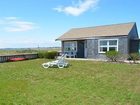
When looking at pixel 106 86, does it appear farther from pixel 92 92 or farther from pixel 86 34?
pixel 86 34

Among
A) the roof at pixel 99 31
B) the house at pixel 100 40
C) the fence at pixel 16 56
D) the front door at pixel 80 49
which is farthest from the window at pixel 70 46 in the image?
the fence at pixel 16 56

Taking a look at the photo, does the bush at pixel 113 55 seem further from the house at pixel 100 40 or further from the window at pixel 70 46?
the window at pixel 70 46

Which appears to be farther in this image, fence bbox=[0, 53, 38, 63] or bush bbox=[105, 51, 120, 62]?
fence bbox=[0, 53, 38, 63]

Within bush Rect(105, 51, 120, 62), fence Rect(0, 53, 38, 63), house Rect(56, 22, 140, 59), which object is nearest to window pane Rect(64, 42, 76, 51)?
house Rect(56, 22, 140, 59)

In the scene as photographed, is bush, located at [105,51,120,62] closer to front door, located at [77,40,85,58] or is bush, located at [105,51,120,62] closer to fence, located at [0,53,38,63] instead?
front door, located at [77,40,85,58]

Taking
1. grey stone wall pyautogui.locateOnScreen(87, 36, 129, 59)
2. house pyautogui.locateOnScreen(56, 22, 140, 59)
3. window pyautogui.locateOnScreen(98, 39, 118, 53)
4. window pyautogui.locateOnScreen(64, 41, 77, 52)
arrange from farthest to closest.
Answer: window pyautogui.locateOnScreen(64, 41, 77, 52) < window pyautogui.locateOnScreen(98, 39, 118, 53) < house pyautogui.locateOnScreen(56, 22, 140, 59) < grey stone wall pyautogui.locateOnScreen(87, 36, 129, 59)

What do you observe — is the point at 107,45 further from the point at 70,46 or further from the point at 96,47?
the point at 70,46

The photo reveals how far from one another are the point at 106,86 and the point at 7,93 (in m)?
4.59

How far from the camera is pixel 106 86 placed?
10922 mm

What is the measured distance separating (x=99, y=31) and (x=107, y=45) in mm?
3322

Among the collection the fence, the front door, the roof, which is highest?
the roof

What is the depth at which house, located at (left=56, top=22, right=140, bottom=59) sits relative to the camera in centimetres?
2550

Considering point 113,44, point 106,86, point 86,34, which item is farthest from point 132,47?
point 106,86

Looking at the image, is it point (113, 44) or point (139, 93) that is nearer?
point (139, 93)
